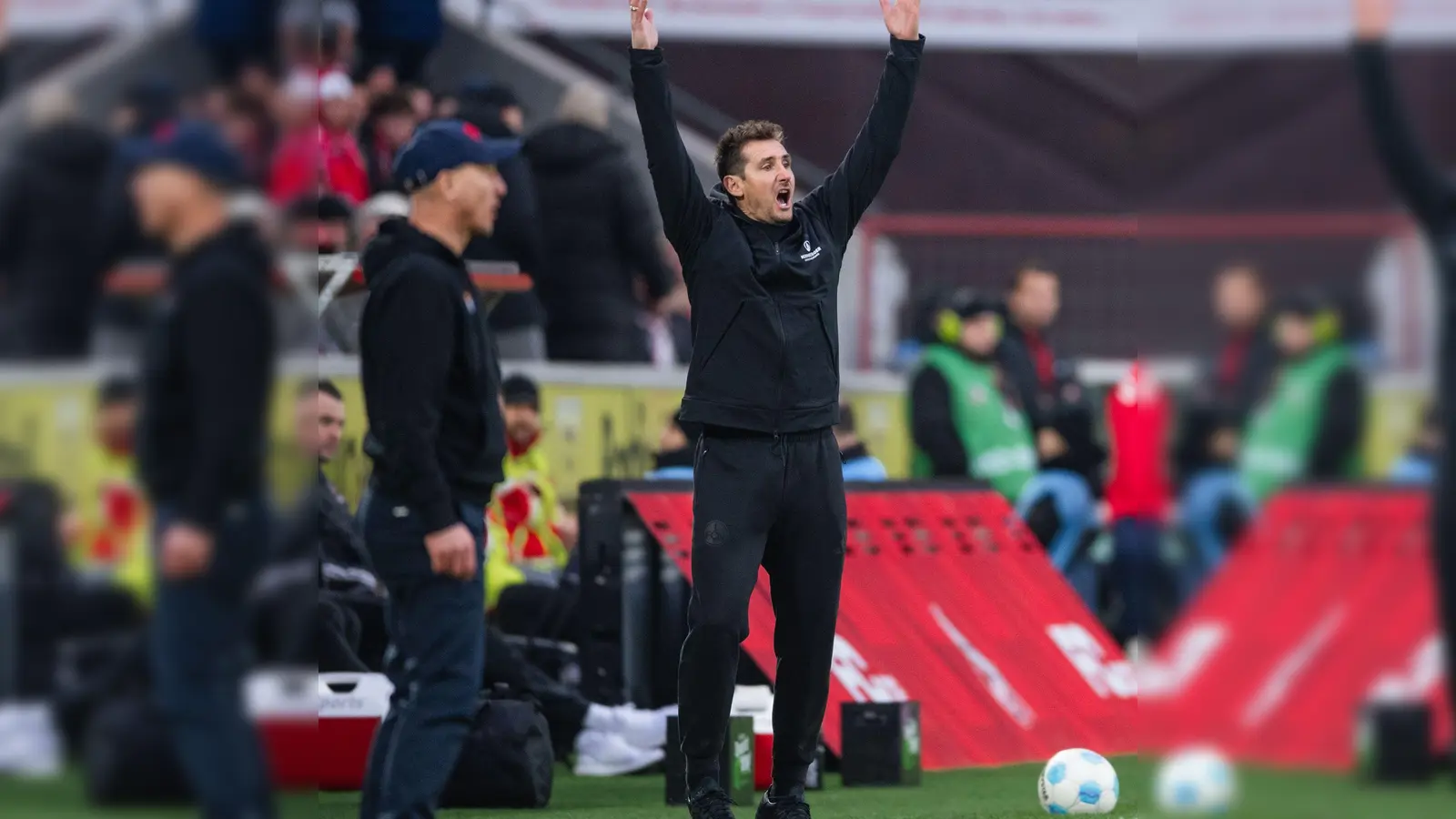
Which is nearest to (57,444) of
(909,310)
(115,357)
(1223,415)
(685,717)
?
(115,357)

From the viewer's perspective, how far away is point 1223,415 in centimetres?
198

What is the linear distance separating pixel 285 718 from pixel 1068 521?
6.72 meters

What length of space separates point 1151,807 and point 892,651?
4473 mm

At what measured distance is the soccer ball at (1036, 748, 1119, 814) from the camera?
5.43 metres

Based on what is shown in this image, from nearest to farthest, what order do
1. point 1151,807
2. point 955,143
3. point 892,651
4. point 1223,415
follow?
point 1223,415, point 1151,807, point 892,651, point 955,143

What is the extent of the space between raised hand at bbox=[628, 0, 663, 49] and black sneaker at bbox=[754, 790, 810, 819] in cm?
177

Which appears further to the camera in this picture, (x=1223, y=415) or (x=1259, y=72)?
(x=1259, y=72)

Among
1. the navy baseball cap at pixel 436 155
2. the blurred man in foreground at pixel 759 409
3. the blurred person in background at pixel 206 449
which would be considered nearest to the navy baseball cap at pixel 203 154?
the blurred person in background at pixel 206 449

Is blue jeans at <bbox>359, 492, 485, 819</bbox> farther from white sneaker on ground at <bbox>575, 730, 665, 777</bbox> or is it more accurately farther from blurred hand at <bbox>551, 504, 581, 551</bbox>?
blurred hand at <bbox>551, 504, 581, 551</bbox>

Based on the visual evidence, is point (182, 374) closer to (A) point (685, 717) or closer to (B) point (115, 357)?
(B) point (115, 357)

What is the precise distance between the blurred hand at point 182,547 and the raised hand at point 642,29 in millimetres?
2473

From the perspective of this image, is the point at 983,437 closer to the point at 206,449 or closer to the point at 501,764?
the point at 501,764

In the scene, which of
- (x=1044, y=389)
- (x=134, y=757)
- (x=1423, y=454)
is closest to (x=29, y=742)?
(x=134, y=757)

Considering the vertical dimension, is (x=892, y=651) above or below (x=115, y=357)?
below
